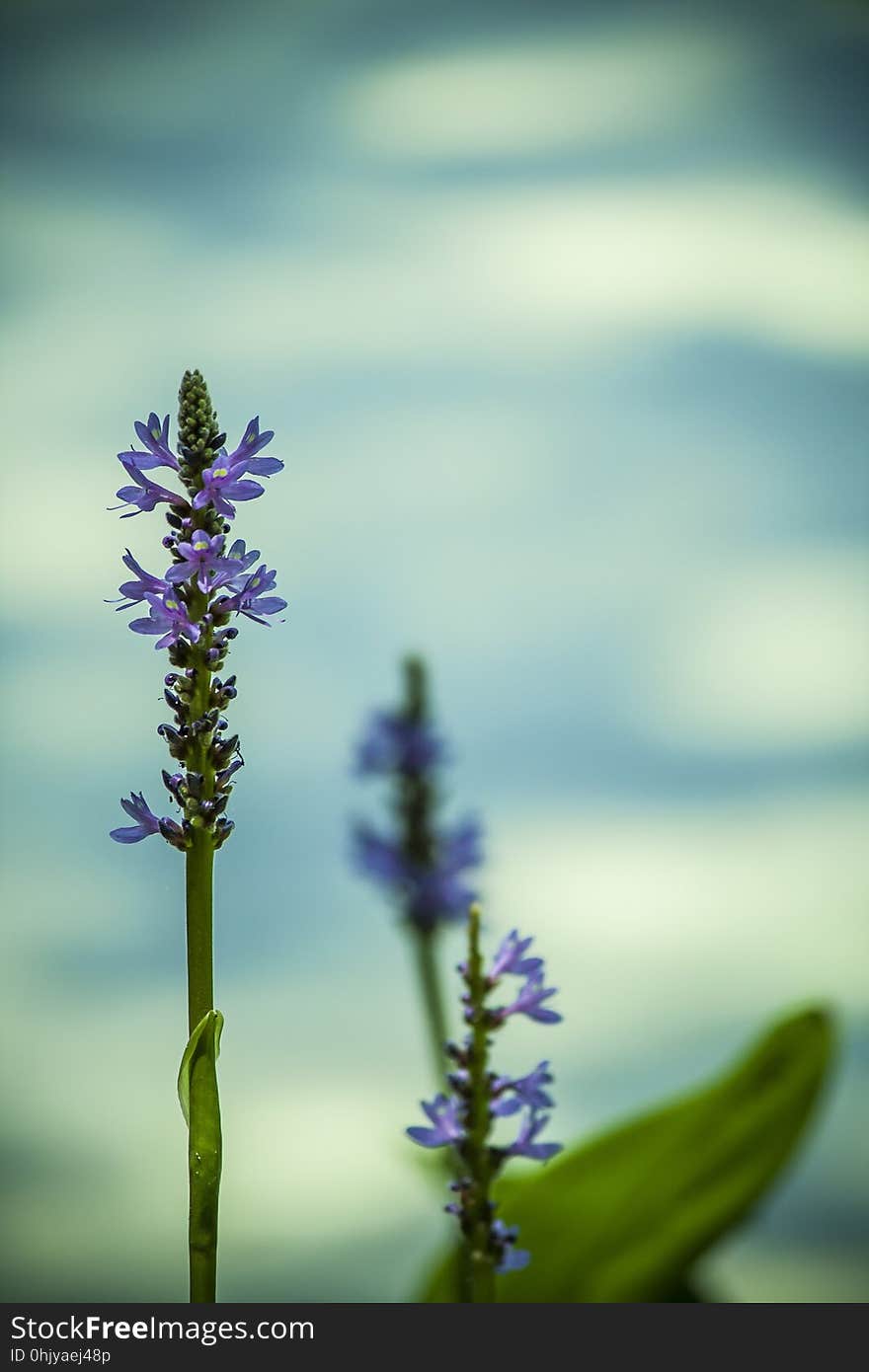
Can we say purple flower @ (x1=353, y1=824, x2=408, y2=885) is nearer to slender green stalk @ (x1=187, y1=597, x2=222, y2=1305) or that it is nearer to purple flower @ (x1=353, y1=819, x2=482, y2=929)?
purple flower @ (x1=353, y1=819, x2=482, y2=929)

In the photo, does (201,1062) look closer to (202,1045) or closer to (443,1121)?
(202,1045)

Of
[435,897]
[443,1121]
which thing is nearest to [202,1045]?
[443,1121]

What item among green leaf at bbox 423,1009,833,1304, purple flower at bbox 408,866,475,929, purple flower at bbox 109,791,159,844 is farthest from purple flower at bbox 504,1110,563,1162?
purple flower at bbox 408,866,475,929

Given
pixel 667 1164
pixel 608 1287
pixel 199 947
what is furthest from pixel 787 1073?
pixel 199 947

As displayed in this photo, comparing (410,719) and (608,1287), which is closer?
(608,1287)

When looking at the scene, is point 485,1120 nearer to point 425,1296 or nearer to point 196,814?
point 196,814

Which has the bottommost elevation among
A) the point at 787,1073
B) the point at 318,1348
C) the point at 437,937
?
the point at 318,1348

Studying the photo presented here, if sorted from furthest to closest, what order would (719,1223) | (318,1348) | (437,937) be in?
1. (437,937)
2. (719,1223)
3. (318,1348)
